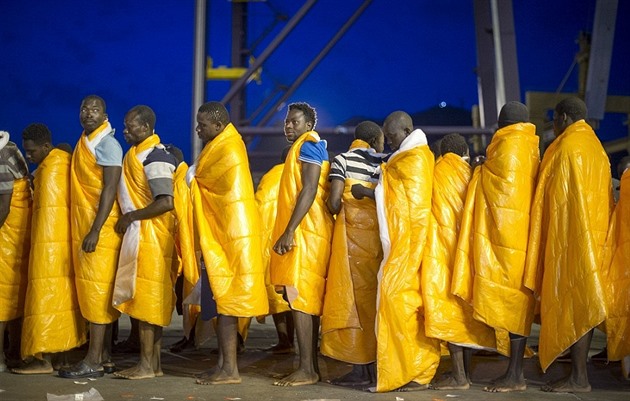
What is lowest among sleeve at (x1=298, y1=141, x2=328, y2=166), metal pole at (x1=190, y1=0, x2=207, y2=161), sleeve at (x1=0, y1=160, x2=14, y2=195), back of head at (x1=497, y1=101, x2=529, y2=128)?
sleeve at (x1=0, y1=160, x2=14, y2=195)

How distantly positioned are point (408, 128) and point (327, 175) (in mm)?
667

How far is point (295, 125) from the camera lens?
20.1 feet

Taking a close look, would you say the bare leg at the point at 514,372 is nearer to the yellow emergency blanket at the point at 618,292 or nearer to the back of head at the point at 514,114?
the yellow emergency blanket at the point at 618,292

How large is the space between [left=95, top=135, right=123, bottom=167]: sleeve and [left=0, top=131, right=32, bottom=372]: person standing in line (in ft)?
2.65

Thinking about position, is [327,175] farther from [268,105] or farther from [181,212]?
[268,105]

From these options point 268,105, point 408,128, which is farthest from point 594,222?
point 268,105

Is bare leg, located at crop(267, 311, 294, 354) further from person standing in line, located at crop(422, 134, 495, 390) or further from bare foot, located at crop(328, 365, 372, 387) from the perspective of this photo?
person standing in line, located at crop(422, 134, 495, 390)

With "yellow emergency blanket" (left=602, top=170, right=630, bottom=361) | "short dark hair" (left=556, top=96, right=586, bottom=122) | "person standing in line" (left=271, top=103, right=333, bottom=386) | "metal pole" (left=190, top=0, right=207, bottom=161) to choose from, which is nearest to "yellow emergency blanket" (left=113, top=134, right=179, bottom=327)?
"person standing in line" (left=271, top=103, right=333, bottom=386)

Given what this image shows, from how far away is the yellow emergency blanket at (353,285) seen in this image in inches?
232

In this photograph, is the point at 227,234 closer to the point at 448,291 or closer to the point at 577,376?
the point at 448,291

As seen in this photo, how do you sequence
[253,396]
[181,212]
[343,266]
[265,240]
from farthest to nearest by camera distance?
[265,240], [181,212], [343,266], [253,396]

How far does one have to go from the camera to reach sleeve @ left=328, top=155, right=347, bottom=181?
5965 millimetres

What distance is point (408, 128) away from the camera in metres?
6.03

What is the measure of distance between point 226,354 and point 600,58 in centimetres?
1098
